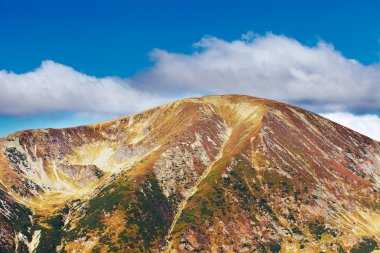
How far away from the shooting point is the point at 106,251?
652ft

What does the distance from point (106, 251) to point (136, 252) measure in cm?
1467

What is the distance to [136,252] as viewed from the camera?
200 meters
